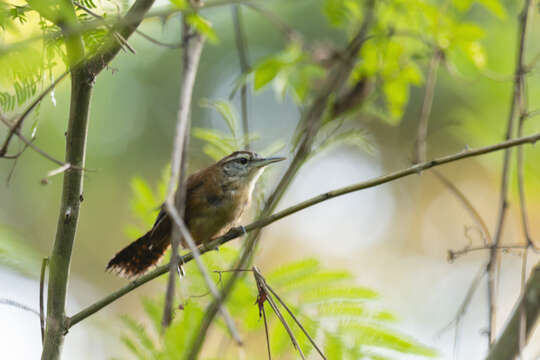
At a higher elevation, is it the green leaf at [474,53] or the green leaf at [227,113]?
the green leaf at [474,53]

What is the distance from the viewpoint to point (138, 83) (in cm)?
1062

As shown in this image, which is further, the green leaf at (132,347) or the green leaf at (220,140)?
the green leaf at (220,140)

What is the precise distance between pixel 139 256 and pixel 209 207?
2.05 feet

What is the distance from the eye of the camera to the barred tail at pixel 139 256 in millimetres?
3857

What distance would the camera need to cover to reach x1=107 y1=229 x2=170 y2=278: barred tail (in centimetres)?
386

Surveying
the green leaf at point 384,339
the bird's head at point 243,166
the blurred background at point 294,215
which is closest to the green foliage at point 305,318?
the green leaf at point 384,339

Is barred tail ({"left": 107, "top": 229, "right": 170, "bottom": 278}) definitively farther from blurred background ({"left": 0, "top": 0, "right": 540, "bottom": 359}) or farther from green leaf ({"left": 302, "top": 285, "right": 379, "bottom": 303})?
blurred background ({"left": 0, "top": 0, "right": 540, "bottom": 359})

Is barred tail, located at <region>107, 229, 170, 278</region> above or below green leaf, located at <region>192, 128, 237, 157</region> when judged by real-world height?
below

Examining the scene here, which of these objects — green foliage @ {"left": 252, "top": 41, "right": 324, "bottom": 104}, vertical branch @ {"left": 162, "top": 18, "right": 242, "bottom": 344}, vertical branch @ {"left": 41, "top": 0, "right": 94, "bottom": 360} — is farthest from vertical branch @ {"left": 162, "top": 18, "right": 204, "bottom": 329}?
green foliage @ {"left": 252, "top": 41, "right": 324, "bottom": 104}

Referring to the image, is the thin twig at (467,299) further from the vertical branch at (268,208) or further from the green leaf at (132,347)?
the green leaf at (132,347)

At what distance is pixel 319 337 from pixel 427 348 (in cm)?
50

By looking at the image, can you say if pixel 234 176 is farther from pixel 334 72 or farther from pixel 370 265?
pixel 370 265

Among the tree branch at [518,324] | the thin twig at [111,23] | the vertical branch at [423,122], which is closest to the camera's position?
the thin twig at [111,23]

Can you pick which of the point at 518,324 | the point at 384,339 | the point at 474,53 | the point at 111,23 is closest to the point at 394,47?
the point at 474,53
